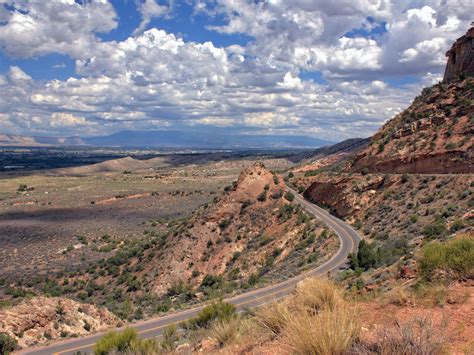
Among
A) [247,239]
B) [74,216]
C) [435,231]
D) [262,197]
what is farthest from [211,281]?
[74,216]

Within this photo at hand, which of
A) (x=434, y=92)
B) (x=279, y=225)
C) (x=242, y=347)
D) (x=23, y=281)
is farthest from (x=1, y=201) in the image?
(x=242, y=347)

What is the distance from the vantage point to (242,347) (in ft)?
26.2

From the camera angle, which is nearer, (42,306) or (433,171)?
(42,306)

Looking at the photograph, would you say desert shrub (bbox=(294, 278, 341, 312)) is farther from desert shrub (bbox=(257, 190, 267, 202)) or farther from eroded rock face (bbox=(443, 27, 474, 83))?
eroded rock face (bbox=(443, 27, 474, 83))

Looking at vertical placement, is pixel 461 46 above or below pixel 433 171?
above

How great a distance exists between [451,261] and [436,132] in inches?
1682

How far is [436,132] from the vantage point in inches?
1877

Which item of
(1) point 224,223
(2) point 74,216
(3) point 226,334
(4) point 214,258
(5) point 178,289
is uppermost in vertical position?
(3) point 226,334

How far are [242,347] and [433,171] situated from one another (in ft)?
136

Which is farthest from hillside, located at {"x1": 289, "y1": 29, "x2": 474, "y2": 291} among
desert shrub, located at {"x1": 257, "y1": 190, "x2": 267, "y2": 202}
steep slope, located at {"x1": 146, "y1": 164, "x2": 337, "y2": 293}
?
desert shrub, located at {"x1": 257, "y1": 190, "x2": 267, "y2": 202}

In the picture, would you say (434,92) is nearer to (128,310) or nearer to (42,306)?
(128,310)

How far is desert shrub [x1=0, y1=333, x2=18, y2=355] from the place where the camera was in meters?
18.3

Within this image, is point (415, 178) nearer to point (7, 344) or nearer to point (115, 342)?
point (115, 342)

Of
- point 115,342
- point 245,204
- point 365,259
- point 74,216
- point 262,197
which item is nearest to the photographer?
point 115,342
